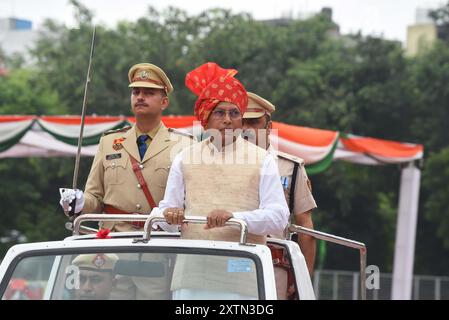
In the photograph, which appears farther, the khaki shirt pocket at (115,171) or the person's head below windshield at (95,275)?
the khaki shirt pocket at (115,171)

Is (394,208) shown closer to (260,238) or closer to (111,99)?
(111,99)

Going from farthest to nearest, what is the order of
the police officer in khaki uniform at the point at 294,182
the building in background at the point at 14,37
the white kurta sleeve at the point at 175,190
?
the building in background at the point at 14,37
the police officer in khaki uniform at the point at 294,182
the white kurta sleeve at the point at 175,190

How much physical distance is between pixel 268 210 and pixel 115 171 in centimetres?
183

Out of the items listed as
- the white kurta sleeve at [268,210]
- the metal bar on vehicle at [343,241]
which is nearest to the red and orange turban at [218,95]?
the white kurta sleeve at [268,210]

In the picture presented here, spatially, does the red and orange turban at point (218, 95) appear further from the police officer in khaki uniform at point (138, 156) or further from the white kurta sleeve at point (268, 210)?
the police officer in khaki uniform at point (138, 156)

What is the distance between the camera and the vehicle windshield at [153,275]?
504 cm

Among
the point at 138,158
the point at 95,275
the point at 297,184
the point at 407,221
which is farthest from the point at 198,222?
the point at 407,221

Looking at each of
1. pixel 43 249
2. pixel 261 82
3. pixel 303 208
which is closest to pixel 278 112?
pixel 261 82

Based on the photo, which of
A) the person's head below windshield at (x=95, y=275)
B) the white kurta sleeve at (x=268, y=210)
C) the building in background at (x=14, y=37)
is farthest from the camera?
the building in background at (x=14, y=37)

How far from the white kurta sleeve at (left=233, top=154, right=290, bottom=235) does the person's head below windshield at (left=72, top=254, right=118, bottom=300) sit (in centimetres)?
63

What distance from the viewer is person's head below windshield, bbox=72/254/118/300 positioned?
516cm

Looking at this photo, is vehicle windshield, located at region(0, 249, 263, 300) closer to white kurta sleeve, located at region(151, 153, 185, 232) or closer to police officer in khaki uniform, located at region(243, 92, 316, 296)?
white kurta sleeve, located at region(151, 153, 185, 232)

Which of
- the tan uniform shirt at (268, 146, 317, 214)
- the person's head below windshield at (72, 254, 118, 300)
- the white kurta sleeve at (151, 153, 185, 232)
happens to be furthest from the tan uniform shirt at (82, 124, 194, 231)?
the person's head below windshield at (72, 254, 118, 300)

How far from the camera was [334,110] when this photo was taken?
34.0m
